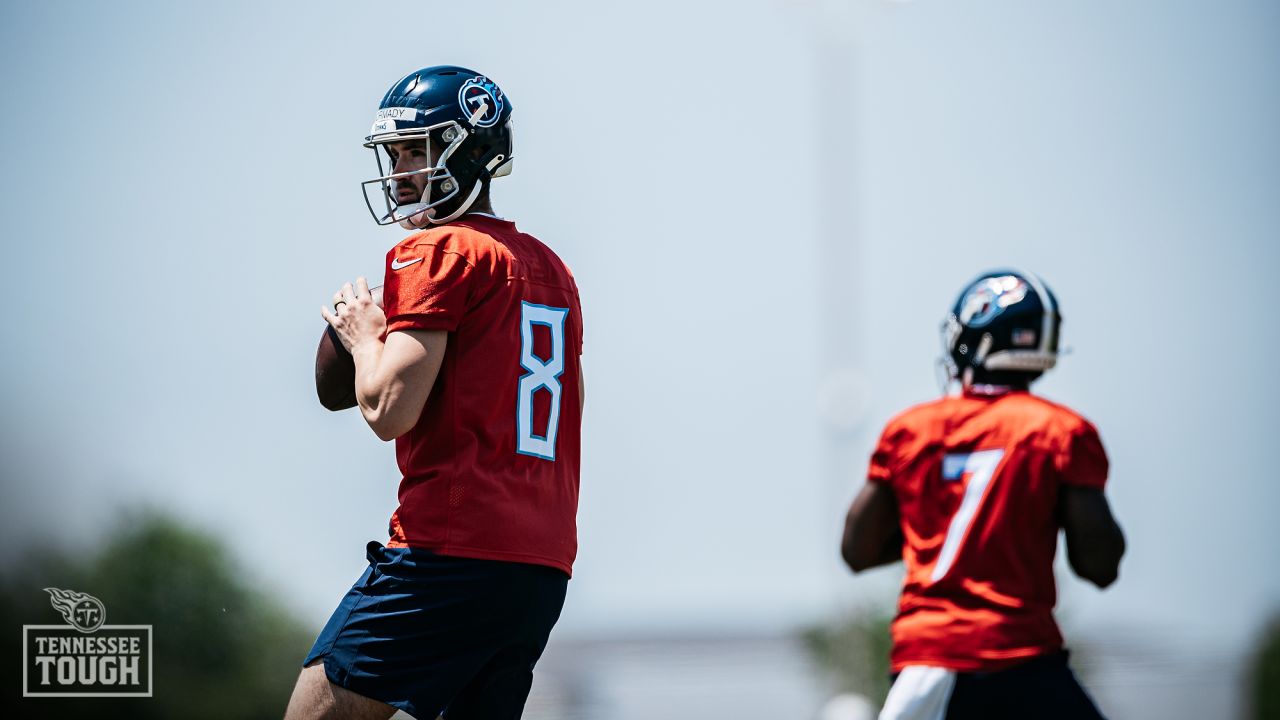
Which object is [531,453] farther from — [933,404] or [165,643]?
[165,643]

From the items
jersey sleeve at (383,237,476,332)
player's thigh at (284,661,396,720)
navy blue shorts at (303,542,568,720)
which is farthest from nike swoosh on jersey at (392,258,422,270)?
player's thigh at (284,661,396,720)

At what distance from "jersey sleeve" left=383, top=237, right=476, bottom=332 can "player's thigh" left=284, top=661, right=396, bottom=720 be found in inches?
35.2

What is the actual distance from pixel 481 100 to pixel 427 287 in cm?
74

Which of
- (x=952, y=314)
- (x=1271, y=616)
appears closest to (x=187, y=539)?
(x=952, y=314)

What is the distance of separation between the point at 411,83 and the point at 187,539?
57.5 ft

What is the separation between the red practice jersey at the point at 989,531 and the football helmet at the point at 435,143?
1.73 meters

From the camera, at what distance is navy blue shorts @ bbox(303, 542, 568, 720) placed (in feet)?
12.5

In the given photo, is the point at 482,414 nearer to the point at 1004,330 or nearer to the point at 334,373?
the point at 334,373

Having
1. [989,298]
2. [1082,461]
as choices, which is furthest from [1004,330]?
[1082,461]

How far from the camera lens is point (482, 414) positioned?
3.91m

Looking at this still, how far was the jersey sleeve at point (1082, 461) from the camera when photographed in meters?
4.78

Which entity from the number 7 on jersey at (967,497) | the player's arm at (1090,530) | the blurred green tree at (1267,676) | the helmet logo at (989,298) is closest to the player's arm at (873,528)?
the number 7 on jersey at (967,497)

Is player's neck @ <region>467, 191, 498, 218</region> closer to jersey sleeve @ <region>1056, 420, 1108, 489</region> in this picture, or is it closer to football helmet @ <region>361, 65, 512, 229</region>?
football helmet @ <region>361, 65, 512, 229</region>

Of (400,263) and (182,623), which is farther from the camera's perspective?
(182,623)
